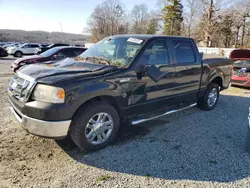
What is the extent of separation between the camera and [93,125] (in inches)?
130

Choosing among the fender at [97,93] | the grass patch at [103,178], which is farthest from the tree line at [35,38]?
the grass patch at [103,178]

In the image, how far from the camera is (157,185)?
8.70 ft

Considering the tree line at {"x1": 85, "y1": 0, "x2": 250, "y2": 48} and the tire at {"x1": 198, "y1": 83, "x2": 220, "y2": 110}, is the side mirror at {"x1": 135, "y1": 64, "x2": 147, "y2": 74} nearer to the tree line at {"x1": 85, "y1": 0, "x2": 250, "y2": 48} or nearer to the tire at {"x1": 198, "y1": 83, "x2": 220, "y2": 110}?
the tire at {"x1": 198, "y1": 83, "x2": 220, "y2": 110}

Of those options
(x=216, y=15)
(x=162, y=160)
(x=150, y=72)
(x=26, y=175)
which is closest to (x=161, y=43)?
(x=150, y=72)

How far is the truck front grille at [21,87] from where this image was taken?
2998 millimetres

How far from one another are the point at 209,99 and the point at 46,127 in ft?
14.1

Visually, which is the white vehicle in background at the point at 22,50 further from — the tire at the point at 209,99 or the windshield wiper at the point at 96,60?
the tire at the point at 209,99

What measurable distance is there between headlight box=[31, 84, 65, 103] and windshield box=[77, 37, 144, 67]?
1177mm

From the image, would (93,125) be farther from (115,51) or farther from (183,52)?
(183,52)

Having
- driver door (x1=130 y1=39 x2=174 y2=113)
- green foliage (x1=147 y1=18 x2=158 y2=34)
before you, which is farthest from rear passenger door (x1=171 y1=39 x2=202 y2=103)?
green foliage (x1=147 y1=18 x2=158 y2=34)

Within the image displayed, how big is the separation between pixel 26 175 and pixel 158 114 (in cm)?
250

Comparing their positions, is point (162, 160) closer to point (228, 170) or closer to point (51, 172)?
point (228, 170)

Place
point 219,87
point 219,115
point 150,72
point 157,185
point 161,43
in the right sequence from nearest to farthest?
point 157,185, point 150,72, point 161,43, point 219,115, point 219,87

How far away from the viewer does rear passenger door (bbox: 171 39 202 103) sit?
4469 mm
